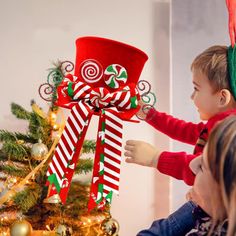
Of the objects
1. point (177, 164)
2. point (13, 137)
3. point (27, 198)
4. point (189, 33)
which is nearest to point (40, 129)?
point (13, 137)

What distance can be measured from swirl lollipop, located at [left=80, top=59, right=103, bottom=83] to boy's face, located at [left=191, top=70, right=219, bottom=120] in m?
0.23

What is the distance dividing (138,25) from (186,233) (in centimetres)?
77

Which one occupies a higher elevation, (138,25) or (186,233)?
(138,25)

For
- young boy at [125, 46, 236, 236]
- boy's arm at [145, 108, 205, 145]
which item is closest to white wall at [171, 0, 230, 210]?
boy's arm at [145, 108, 205, 145]

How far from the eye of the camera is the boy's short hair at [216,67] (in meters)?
1.04

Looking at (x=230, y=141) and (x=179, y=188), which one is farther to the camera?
(x=179, y=188)

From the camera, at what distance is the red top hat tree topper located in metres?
1.04

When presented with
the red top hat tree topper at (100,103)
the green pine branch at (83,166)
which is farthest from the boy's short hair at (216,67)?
the green pine branch at (83,166)

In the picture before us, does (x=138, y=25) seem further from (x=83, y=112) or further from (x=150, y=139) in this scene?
(x=83, y=112)

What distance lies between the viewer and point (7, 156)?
4.00 ft

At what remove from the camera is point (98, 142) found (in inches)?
42.3

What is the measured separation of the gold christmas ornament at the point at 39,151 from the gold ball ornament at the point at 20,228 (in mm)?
165

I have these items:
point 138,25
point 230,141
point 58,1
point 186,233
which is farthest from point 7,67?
Answer: point 230,141

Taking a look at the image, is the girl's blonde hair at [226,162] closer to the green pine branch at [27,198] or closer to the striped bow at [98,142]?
the striped bow at [98,142]
